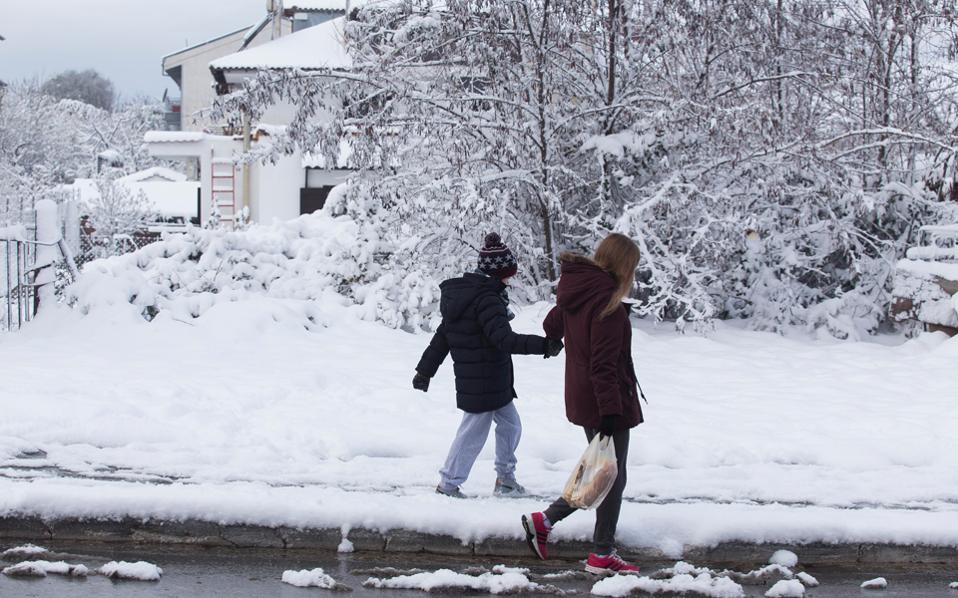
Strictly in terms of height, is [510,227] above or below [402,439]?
above

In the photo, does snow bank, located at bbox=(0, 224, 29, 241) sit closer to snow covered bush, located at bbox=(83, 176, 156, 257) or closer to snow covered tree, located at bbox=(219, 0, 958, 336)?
snow covered tree, located at bbox=(219, 0, 958, 336)

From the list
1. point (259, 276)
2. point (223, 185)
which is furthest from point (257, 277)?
point (223, 185)

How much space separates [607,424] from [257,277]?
9.91 m

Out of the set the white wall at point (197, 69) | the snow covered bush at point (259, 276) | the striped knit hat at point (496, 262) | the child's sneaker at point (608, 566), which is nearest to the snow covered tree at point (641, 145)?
the snow covered bush at point (259, 276)

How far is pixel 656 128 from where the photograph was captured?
539 inches

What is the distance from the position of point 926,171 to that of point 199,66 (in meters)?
58.9

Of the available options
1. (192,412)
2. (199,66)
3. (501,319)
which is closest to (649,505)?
(501,319)

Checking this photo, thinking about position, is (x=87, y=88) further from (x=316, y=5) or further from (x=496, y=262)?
(x=496, y=262)

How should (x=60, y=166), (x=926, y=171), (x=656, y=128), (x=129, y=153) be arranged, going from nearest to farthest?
1. (x=656, y=128)
2. (x=926, y=171)
3. (x=60, y=166)
4. (x=129, y=153)

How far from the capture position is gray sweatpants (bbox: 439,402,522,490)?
6.61m

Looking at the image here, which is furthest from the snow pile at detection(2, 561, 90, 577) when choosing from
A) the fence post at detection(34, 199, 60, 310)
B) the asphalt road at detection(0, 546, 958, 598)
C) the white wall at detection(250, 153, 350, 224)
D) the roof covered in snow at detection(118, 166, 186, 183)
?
the roof covered in snow at detection(118, 166, 186, 183)

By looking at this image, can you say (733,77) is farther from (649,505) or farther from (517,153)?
(649,505)

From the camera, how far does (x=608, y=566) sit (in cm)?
565

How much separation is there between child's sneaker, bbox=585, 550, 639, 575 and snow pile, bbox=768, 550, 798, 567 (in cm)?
80
